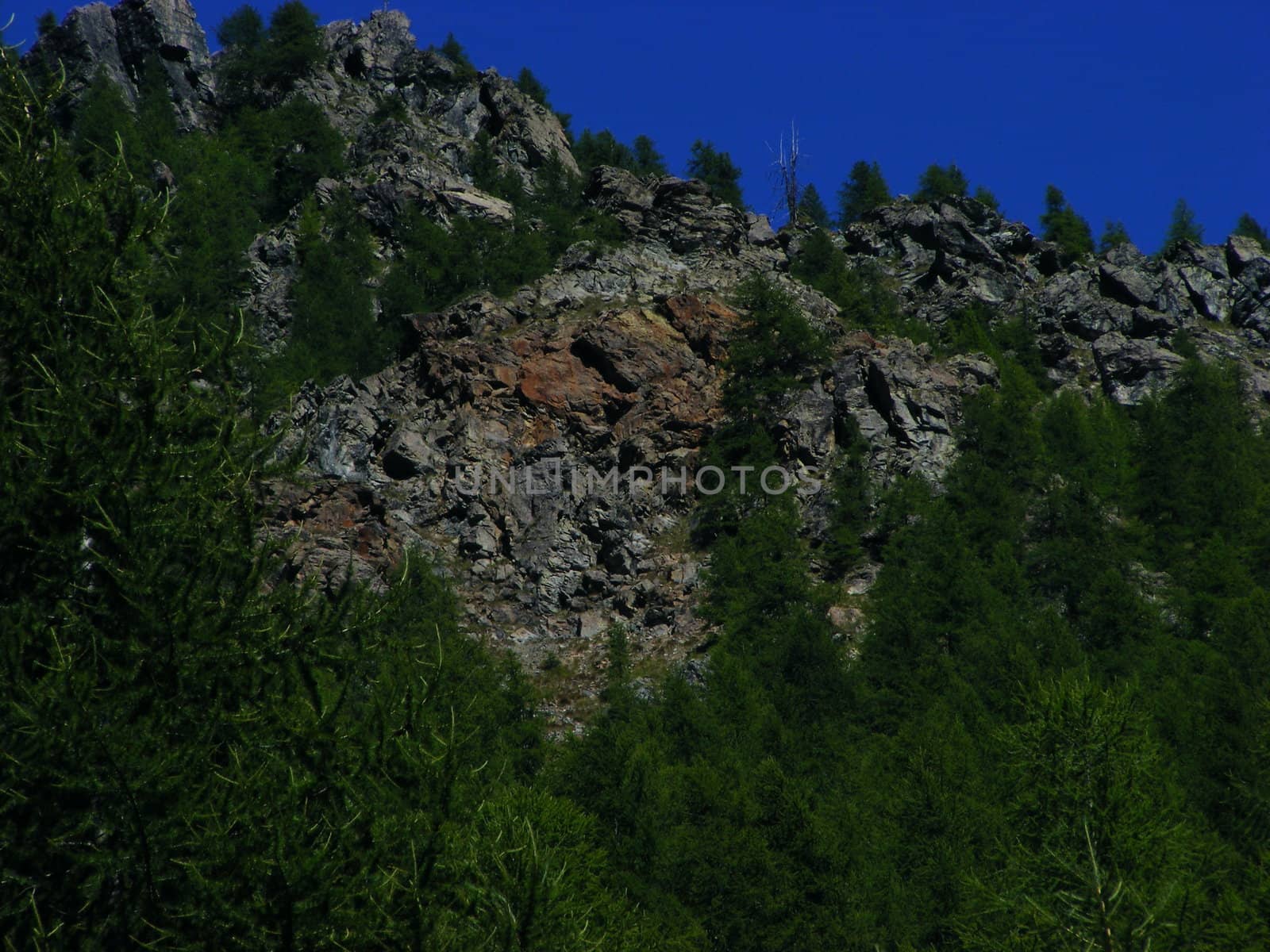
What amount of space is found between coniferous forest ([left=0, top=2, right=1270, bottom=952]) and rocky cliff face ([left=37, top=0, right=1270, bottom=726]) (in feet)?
7.79

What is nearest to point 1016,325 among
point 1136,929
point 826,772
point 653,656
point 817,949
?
point 653,656

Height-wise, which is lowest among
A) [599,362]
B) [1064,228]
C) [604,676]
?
[604,676]

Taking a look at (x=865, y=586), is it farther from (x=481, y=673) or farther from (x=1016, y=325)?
(x=1016, y=325)

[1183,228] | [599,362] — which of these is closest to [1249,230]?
[1183,228]

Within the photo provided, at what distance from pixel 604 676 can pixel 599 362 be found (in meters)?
23.5

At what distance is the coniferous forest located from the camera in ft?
24.3

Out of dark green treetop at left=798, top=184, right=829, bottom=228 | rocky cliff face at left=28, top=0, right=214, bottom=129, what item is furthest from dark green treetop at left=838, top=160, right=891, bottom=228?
rocky cliff face at left=28, top=0, right=214, bottom=129

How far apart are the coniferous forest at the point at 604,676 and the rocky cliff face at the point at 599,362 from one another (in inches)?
93.5

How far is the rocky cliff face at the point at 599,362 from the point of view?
6106 centimetres

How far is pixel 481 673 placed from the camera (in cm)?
4116

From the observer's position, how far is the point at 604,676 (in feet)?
180

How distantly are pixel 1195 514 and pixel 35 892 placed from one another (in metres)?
69.7

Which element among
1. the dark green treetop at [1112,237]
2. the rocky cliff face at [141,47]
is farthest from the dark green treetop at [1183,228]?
the rocky cliff face at [141,47]

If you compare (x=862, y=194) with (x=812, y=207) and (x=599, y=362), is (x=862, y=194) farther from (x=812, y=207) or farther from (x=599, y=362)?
(x=599, y=362)
